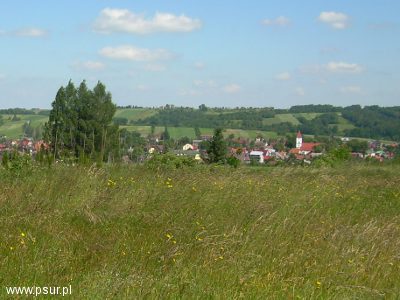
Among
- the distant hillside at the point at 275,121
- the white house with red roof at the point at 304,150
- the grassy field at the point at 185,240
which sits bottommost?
the white house with red roof at the point at 304,150

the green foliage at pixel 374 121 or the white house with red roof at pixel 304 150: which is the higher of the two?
the green foliage at pixel 374 121

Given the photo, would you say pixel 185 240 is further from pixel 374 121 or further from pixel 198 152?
pixel 374 121

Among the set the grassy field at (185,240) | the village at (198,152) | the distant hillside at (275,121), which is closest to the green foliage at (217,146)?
the village at (198,152)

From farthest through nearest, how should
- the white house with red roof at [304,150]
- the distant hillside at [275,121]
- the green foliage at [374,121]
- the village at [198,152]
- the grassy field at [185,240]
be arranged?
the distant hillside at [275,121]
the green foliage at [374,121]
the white house with red roof at [304,150]
the village at [198,152]
the grassy field at [185,240]

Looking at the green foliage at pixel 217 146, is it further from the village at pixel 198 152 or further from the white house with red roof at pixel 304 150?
the white house with red roof at pixel 304 150

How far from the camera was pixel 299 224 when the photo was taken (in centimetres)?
686

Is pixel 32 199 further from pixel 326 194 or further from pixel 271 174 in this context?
pixel 271 174

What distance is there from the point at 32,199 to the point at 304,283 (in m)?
3.36

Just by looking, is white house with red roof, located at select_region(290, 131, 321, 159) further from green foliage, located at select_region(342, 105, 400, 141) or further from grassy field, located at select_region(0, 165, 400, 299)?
green foliage, located at select_region(342, 105, 400, 141)

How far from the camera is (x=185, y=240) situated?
19.3ft

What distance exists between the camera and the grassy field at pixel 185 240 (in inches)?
185

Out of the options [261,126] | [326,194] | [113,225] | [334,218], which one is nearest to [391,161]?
[326,194]

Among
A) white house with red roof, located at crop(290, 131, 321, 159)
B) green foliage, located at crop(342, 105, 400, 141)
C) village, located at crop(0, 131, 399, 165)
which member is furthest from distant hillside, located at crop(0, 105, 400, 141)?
village, located at crop(0, 131, 399, 165)

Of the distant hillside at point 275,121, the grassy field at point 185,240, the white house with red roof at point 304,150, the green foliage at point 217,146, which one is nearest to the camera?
the grassy field at point 185,240
